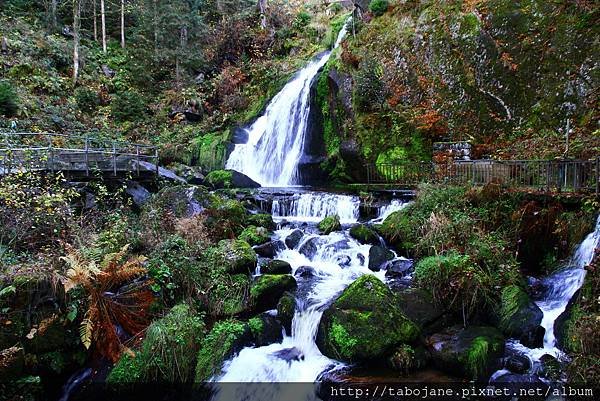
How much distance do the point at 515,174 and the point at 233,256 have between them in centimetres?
760

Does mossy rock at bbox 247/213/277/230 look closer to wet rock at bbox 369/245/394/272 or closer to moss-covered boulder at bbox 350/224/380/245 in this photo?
moss-covered boulder at bbox 350/224/380/245

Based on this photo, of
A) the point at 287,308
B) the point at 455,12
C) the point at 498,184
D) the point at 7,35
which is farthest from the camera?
the point at 7,35

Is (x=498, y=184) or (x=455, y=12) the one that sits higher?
(x=455, y=12)

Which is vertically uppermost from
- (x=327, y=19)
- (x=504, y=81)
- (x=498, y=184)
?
(x=327, y=19)

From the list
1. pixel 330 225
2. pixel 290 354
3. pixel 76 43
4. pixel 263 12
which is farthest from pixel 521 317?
pixel 263 12

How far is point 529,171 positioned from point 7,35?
26.2 metres

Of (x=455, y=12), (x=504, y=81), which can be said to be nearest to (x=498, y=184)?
(x=504, y=81)

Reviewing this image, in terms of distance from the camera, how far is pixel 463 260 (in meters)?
7.64

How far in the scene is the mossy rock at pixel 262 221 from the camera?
11.4 meters

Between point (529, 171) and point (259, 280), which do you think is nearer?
point (259, 280)

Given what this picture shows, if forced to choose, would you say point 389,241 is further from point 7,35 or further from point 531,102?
point 7,35

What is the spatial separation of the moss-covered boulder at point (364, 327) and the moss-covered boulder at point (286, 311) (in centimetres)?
76

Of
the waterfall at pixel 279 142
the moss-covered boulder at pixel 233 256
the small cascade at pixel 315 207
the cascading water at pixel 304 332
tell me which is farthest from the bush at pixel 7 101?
the cascading water at pixel 304 332

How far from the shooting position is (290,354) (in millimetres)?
6863
